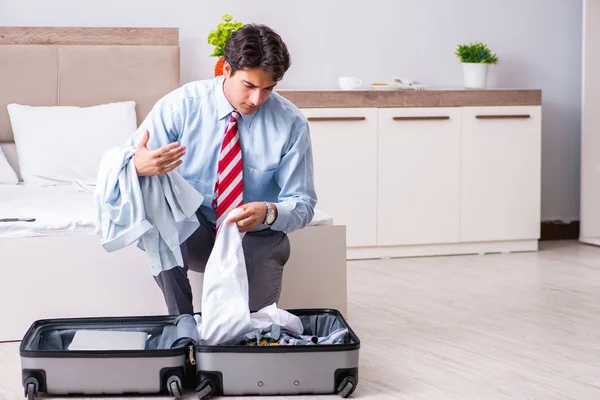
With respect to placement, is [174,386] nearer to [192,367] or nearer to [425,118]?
[192,367]

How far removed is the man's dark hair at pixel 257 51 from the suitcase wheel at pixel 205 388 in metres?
0.85

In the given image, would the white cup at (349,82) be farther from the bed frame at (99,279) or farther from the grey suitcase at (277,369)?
the grey suitcase at (277,369)

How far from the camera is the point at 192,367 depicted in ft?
8.19

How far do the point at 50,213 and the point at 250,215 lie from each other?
2.86 feet

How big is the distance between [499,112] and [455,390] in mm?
2545

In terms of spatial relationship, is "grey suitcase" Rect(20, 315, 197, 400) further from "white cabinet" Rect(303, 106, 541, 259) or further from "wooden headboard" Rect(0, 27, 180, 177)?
"white cabinet" Rect(303, 106, 541, 259)

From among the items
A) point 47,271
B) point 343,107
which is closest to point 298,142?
point 47,271

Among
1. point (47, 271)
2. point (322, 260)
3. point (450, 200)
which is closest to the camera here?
point (47, 271)

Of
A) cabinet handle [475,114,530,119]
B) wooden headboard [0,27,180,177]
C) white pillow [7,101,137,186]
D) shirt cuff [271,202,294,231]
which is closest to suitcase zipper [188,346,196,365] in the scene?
shirt cuff [271,202,294,231]

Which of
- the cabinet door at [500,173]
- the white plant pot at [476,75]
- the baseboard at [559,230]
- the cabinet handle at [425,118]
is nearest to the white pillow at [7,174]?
the cabinet handle at [425,118]

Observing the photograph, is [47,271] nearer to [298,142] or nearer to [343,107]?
[298,142]

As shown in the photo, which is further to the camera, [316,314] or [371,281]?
[371,281]

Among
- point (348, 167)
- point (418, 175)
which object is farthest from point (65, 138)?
point (418, 175)

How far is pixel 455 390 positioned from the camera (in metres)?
2.52
